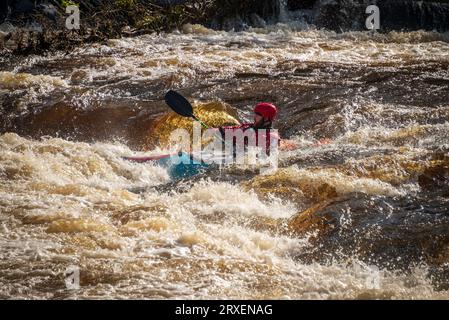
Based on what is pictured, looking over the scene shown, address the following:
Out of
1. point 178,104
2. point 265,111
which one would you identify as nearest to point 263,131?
point 265,111

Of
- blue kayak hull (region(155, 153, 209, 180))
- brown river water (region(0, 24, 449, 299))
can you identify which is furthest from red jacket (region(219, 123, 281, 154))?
blue kayak hull (region(155, 153, 209, 180))

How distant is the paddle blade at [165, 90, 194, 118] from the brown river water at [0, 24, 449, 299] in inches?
20.0

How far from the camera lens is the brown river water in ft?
12.3

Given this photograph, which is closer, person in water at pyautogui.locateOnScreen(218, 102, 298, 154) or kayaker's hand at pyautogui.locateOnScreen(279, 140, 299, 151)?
person in water at pyautogui.locateOnScreen(218, 102, 298, 154)

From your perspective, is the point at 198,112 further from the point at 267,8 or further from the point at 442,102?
the point at 267,8

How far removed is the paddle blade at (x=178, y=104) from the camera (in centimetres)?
663

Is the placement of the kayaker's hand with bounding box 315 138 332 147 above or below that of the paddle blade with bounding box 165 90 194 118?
below

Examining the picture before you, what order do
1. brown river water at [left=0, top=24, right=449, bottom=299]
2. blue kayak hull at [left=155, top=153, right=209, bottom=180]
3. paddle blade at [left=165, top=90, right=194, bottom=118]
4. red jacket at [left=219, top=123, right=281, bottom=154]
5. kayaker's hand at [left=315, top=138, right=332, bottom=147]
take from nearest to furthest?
brown river water at [left=0, top=24, right=449, bottom=299] → blue kayak hull at [left=155, top=153, right=209, bottom=180] → red jacket at [left=219, top=123, right=281, bottom=154] → paddle blade at [left=165, top=90, right=194, bottom=118] → kayaker's hand at [left=315, top=138, right=332, bottom=147]

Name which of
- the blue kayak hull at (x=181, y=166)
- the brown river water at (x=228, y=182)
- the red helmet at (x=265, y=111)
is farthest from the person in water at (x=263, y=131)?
the blue kayak hull at (x=181, y=166)

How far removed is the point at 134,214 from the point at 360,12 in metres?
9.20

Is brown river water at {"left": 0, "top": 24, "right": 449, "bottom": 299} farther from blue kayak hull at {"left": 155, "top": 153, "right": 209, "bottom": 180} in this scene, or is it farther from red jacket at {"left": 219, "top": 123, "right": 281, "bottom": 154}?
red jacket at {"left": 219, "top": 123, "right": 281, "bottom": 154}

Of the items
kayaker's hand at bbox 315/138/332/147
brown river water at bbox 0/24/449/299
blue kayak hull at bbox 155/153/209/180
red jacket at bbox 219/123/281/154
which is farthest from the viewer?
kayaker's hand at bbox 315/138/332/147

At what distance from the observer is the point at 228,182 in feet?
18.9
